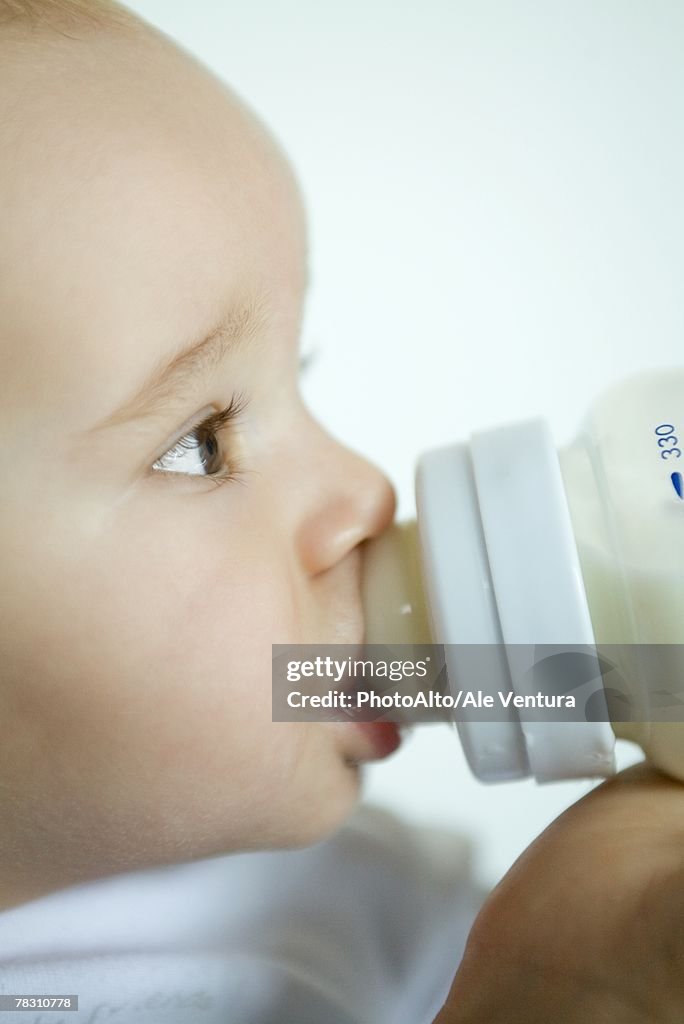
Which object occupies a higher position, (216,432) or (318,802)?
(216,432)

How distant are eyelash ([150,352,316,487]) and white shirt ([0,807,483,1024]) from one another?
1.02 ft

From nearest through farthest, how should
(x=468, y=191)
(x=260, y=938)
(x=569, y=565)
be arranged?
(x=569, y=565)
(x=260, y=938)
(x=468, y=191)

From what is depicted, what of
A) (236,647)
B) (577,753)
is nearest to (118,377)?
(236,647)

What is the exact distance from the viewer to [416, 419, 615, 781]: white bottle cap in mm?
489

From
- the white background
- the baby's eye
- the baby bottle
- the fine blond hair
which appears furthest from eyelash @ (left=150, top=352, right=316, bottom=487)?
the white background

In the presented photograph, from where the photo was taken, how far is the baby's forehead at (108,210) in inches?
19.1

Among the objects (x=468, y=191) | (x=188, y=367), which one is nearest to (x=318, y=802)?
(x=188, y=367)

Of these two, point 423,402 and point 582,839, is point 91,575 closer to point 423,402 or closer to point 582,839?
point 582,839

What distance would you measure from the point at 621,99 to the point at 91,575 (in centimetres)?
81

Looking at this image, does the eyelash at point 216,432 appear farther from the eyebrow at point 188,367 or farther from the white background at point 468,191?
the white background at point 468,191

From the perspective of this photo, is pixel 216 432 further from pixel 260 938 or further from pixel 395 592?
pixel 260 938

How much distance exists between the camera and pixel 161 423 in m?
0.52

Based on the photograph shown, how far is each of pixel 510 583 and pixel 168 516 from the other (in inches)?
7.1

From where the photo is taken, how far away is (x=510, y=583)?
0.50 m
